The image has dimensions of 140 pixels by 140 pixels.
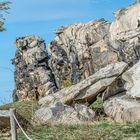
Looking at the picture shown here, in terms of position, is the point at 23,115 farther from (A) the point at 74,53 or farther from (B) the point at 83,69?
(A) the point at 74,53

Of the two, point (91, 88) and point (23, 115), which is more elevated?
point (91, 88)

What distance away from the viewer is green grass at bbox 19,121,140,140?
54.6 ft

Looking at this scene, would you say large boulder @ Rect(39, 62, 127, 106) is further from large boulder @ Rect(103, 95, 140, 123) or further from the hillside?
large boulder @ Rect(103, 95, 140, 123)

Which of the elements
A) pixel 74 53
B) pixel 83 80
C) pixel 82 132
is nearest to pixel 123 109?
pixel 82 132

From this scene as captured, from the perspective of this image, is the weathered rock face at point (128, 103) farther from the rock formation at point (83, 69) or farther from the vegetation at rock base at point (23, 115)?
the vegetation at rock base at point (23, 115)

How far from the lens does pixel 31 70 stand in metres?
48.7

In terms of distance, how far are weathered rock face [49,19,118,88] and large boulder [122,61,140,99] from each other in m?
10.1

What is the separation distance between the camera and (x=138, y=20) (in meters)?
35.2

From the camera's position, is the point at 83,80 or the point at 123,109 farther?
the point at 83,80

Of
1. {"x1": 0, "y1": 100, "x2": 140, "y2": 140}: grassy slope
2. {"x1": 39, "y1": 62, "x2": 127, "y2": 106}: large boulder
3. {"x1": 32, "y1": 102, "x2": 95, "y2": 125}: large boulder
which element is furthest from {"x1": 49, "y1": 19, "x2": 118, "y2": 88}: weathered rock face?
{"x1": 0, "y1": 100, "x2": 140, "y2": 140}: grassy slope

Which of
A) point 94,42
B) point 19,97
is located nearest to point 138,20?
point 94,42

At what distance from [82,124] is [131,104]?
2.73 metres

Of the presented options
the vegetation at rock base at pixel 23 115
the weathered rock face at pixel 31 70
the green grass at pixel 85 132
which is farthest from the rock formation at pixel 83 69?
the green grass at pixel 85 132

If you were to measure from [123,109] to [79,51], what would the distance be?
66.1 feet
